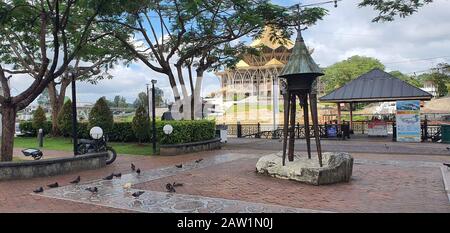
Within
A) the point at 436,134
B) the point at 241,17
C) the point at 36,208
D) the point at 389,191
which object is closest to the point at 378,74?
the point at 436,134

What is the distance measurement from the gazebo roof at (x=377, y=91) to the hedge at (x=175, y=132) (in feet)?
27.3

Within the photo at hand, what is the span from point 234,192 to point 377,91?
613 inches

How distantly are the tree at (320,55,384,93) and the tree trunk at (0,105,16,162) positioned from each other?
50.2 metres

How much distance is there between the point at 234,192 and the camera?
7.91 meters

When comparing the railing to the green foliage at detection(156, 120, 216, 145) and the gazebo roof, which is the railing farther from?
the green foliage at detection(156, 120, 216, 145)

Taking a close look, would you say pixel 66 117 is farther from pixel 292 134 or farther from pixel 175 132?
pixel 292 134

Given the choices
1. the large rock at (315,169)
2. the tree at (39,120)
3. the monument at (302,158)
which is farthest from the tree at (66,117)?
the large rock at (315,169)

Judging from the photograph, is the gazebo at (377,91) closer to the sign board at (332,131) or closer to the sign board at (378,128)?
the sign board at (378,128)

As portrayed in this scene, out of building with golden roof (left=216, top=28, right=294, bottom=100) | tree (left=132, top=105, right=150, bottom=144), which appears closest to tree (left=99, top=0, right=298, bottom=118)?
tree (left=132, top=105, right=150, bottom=144)

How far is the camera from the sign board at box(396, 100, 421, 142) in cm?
1891

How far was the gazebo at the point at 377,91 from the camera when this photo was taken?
1995 cm

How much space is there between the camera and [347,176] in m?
9.00
